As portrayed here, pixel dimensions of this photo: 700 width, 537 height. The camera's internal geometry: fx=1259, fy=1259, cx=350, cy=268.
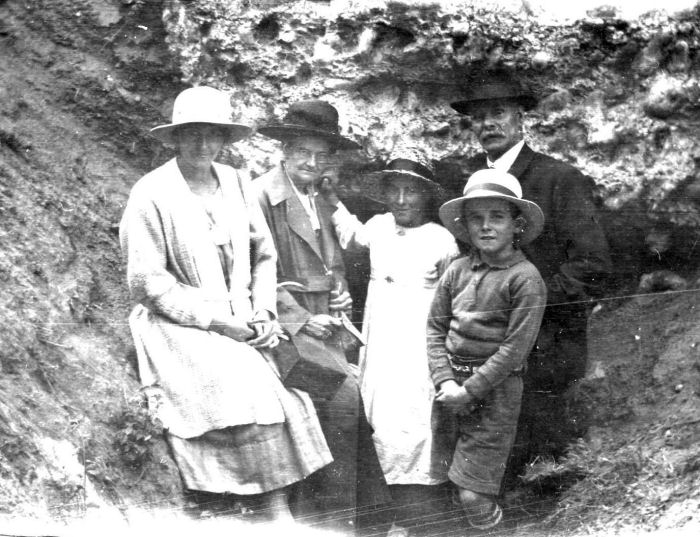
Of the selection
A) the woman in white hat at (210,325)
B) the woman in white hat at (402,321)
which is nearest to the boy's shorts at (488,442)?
the woman in white hat at (402,321)

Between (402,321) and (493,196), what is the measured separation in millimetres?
626

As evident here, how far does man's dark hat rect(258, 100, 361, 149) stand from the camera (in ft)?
17.0

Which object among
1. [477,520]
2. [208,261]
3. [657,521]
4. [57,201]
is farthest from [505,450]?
[57,201]

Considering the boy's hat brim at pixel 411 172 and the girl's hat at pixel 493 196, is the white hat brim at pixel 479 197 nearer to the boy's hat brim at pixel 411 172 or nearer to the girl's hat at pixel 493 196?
the girl's hat at pixel 493 196

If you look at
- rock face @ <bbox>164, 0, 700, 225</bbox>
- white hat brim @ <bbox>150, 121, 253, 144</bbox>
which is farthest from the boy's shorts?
white hat brim @ <bbox>150, 121, 253, 144</bbox>

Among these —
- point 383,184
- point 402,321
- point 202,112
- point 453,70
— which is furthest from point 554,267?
point 202,112

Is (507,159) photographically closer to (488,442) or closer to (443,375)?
(443,375)

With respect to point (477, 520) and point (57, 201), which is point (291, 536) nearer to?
point (477, 520)

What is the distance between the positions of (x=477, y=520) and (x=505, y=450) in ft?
0.93

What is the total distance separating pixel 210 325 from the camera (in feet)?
15.4

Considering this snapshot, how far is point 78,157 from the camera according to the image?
218 inches

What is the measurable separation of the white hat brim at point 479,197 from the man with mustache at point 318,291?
0.50m

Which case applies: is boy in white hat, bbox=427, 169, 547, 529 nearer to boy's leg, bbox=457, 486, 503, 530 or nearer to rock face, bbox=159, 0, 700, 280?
boy's leg, bbox=457, 486, 503, 530

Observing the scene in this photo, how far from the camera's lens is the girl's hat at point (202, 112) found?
16.0 feet
